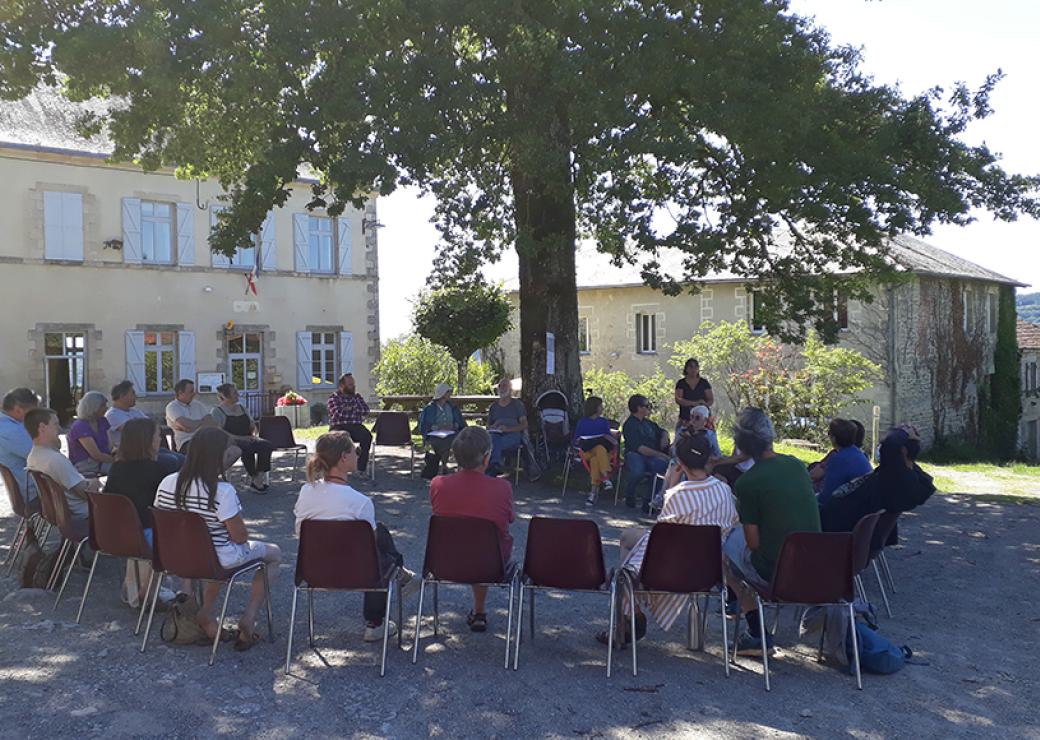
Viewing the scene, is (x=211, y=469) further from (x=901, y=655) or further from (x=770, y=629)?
(x=901, y=655)

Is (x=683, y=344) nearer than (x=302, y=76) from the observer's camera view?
No

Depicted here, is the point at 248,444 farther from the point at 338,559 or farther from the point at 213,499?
the point at 338,559

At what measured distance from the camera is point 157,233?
923 inches

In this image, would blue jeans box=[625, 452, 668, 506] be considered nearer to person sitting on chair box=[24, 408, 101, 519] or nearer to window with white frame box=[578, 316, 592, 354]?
person sitting on chair box=[24, 408, 101, 519]

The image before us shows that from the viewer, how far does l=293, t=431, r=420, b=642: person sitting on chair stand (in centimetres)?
501

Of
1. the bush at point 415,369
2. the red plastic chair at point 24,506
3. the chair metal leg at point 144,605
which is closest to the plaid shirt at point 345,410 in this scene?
the red plastic chair at point 24,506

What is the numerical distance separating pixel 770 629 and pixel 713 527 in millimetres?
1120

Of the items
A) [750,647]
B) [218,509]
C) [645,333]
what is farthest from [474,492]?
[645,333]

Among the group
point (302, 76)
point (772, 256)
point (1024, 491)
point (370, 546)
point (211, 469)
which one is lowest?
point (1024, 491)

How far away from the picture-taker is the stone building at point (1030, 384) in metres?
35.7

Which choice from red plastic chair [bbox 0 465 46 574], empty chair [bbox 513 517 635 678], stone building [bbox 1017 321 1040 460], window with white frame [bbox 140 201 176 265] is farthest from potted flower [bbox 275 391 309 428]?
stone building [bbox 1017 321 1040 460]

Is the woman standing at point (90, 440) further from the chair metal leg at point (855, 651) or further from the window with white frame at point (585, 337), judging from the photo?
the window with white frame at point (585, 337)

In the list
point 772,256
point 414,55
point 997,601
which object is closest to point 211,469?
point 997,601

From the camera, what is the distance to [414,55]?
10.6 m
